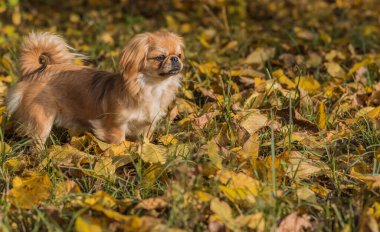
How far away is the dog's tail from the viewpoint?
4.18 meters

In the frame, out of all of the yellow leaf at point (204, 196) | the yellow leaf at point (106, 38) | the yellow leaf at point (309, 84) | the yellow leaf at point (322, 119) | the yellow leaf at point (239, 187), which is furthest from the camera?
the yellow leaf at point (106, 38)

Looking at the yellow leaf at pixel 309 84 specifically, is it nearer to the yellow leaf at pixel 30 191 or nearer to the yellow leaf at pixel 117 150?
the yellow leaf at pixel 117 150

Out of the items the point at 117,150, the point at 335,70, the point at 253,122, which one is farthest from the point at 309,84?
the point at 117,150

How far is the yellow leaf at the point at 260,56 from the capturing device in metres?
5.49

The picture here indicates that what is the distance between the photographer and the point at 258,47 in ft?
19.7

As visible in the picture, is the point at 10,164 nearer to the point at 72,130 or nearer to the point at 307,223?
the point at 72,130

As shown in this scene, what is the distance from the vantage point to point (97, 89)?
3.99m

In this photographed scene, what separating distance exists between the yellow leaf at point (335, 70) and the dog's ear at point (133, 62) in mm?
1955

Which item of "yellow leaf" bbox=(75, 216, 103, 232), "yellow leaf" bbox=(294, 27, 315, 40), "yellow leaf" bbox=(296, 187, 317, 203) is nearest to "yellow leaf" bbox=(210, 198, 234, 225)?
"yellow leaf" bbox=(296, 187, 317, 203)

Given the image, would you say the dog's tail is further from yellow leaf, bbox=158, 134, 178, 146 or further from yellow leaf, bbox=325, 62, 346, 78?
yellow leaf, bbox=325, 62, 346, 78

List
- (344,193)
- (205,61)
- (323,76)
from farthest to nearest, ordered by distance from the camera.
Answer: (205,61) < (323,76) < (344,193)

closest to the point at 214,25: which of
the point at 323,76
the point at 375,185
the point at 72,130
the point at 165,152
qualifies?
the point at 323,76

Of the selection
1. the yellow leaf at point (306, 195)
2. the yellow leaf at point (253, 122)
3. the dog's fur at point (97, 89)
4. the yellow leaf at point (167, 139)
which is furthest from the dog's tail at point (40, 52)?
the yellow leaf at point (306, 195)

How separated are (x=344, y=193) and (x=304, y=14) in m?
5.22
